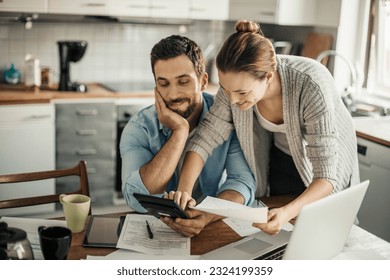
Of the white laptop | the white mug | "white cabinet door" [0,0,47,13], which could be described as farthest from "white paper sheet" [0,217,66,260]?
"white cabinet door" [0,0,47,13]

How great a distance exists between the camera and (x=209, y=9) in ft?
11.7

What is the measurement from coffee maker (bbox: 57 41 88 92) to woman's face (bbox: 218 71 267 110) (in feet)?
6.12

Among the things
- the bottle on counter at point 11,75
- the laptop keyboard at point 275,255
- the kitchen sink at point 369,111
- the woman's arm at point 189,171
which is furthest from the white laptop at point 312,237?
the bottle on counter at point 11,75

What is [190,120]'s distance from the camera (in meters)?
1.79

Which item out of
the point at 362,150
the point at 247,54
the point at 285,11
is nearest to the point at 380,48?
the point at 285,11

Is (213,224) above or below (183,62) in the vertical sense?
below

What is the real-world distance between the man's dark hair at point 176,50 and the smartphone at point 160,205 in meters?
0.54

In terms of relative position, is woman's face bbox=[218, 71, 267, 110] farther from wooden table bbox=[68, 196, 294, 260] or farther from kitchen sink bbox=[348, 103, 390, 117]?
kitchen sink bbox=[348, 103, 390, 117]

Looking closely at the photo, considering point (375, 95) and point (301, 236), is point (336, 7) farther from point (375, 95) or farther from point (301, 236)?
point (301, 236)

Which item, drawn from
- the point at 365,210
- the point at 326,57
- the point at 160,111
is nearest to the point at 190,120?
the point at 160,111

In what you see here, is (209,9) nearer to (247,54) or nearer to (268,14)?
(268,14)

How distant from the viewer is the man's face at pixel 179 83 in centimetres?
167

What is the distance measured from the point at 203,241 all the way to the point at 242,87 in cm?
44

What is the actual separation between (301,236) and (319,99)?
0.57 m
